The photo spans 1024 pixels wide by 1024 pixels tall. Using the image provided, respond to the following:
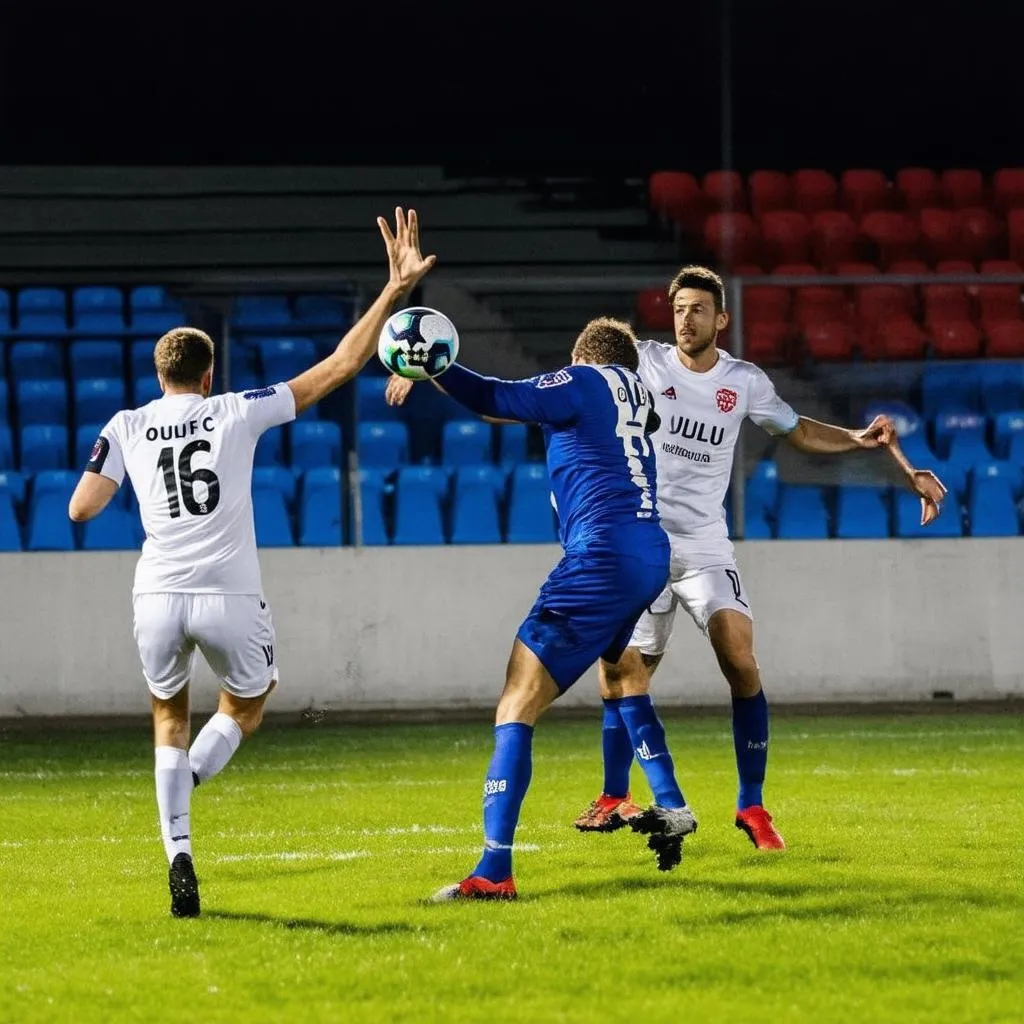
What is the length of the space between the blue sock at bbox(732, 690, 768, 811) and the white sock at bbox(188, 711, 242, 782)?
6.96 feet

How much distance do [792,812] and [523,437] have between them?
6434mm

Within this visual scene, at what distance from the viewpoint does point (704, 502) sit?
310 inches

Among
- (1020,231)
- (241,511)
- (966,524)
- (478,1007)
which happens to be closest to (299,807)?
(241,511)

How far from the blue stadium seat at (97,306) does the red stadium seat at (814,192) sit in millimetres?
6671

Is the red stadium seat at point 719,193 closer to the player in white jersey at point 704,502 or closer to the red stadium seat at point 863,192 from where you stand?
the red stadium seat at point 863,192

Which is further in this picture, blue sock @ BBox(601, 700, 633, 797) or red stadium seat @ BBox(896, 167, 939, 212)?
red stadium seat @ BBox(896, 167, 939, 212)

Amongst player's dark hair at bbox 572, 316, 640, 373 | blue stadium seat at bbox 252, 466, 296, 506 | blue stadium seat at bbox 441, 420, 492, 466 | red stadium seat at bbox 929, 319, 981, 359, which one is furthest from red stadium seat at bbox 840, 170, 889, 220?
player's dark hair at bbox 572, 316, 640, 373

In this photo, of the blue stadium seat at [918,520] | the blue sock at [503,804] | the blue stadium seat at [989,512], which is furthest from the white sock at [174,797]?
the blue stadium seat at [989,512]

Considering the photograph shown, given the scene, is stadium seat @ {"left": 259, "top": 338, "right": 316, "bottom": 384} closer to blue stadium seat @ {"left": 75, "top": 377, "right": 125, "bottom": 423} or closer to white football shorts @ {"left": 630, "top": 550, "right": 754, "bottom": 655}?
blue stadium seat @ {"left": 75, "top": 377, "right": 125, "bottom": 423}

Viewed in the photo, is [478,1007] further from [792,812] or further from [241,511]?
[792,812]

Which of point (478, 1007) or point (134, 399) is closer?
point (478, 1007)

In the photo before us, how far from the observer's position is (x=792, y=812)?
841 centimetres

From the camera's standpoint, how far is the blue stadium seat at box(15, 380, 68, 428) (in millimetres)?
14508

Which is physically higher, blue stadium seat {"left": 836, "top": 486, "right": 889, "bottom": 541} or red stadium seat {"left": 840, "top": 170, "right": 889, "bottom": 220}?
red stadium seat {"left": 840, "top": 170, "right": 889, "bottom": 220}
